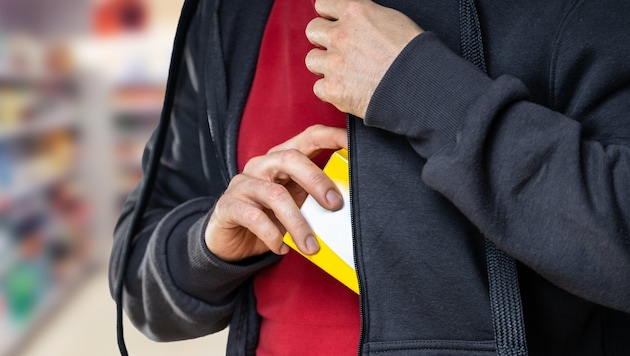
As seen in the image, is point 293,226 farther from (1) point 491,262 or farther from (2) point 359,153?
(1) point 491,262

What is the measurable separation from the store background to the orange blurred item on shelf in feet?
0.03

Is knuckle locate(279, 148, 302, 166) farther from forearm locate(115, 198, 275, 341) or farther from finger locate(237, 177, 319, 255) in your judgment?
forearm locate(115, 198, 275, 341)

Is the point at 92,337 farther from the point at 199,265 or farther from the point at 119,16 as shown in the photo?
the point at 199,265

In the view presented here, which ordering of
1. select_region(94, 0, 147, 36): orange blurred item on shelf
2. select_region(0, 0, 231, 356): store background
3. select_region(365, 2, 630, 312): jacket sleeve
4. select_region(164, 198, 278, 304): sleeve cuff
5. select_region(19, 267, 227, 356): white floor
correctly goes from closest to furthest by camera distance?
1. select_region(365, 2, 630, 312): jacket sleeve
2. select_region(164, 198, 278, 304): sleeve cuff
3. select_region(19, 267, 227, 356): white floor
4. select_region(0, 0, 231, 356): store background
5. select_region(94, 0, 147, 36): orange blurred item on shelf

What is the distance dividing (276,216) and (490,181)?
291mm

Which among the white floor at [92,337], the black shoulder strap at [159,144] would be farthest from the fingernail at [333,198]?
the white floor at [92,337]

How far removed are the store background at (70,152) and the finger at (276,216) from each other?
3421 millimetres

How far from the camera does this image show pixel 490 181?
2.23 feet

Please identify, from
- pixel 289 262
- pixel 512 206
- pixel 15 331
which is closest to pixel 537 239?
pixel 512 206

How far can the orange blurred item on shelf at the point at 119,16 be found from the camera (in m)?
5.52

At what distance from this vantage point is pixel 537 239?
665 millimetres

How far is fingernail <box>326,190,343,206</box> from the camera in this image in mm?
812

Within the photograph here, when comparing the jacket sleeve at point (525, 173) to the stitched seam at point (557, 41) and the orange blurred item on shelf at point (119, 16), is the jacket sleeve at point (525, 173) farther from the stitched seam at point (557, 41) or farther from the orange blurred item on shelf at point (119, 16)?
the orange blurred item on shelf at point (119, 16)

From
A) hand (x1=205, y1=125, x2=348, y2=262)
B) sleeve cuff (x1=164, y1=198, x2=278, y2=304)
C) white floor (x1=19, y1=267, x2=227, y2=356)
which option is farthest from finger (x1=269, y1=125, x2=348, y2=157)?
white floor (x1=19, y1=267, x2=227, y2=356)
